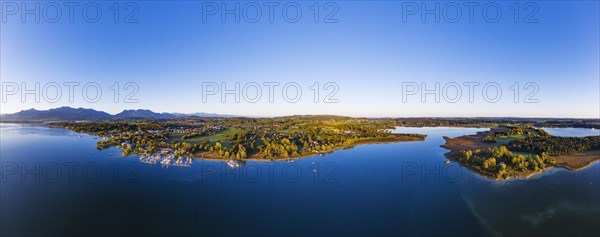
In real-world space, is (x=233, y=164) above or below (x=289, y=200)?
above

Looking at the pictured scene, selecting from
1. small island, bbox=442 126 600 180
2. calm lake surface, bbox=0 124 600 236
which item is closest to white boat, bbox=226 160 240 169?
calm lake surface, bbox=0 124 600 236

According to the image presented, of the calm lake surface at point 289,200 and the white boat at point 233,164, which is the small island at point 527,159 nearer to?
the calm lake surface at point 289,200

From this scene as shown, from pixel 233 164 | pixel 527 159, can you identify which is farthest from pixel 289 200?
pixel 527 159

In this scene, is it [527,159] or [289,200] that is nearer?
[289,200]

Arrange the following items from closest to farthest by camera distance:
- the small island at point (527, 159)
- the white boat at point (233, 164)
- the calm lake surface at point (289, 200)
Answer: the calm lake surface at point (289, 200)
the small island at point (527, 159)
the white boat at point (233, 164)

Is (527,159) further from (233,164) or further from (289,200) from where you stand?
(233,164)

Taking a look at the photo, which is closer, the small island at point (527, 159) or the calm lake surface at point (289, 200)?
the calm lake surface at point (289, 200)

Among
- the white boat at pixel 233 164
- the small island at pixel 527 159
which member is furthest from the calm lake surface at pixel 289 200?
the small island at pixel 527 159

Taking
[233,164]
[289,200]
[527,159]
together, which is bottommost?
[289,200]
